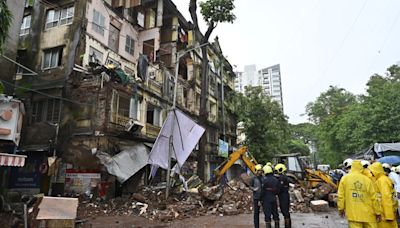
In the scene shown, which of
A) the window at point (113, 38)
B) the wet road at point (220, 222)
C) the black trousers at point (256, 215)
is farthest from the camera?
the window at point (113, 38)

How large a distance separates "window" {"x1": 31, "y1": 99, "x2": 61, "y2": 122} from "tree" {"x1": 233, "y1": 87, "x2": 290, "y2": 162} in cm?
1779

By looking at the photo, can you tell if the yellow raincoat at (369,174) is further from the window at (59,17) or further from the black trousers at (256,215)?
the window at (59,17)

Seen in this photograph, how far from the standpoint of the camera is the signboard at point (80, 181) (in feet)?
44.4

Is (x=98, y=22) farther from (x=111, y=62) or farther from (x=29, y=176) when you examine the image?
(x=29, y=176)

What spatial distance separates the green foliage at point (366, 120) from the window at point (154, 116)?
17.1 m

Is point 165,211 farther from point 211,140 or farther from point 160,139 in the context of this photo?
point 211,140

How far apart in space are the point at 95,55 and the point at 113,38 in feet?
8.19

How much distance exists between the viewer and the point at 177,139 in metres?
12.5

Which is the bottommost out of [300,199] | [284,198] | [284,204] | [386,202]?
[300,199]

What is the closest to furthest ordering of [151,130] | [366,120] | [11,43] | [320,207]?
[320,207], [11,43], [151,130], [366,120]

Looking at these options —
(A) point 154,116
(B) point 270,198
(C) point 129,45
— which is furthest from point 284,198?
(C) point 129,45

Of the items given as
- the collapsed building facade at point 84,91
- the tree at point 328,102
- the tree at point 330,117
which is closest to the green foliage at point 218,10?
the collapsed building facade at point 84,91

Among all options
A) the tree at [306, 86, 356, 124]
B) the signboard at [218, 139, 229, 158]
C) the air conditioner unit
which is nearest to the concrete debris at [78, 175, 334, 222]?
the air conditioner unit

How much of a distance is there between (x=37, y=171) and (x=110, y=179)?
4459 millimetres
